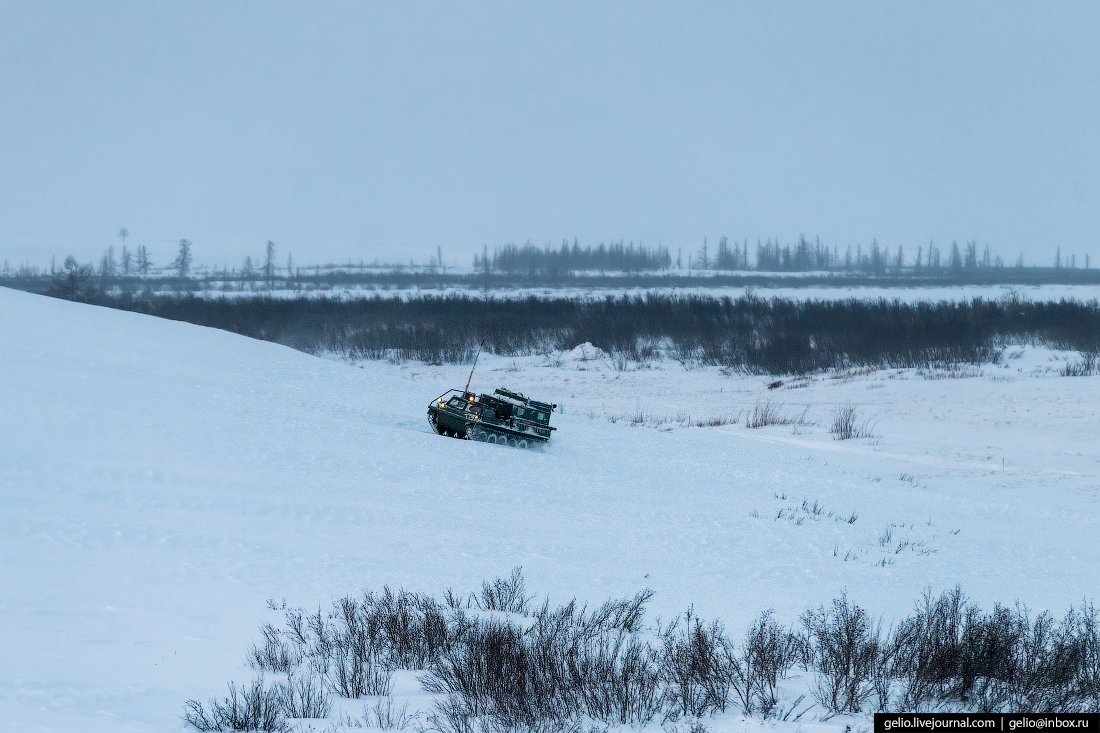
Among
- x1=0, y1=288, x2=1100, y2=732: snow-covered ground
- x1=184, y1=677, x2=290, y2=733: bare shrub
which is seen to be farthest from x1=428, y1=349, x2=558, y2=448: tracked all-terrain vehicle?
x1=184, y1=677, x2=290, y2=733: bare shrub

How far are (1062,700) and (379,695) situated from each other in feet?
13.2

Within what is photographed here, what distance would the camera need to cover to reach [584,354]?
119 ft

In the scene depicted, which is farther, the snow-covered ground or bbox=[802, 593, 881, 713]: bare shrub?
the snow-covered ground

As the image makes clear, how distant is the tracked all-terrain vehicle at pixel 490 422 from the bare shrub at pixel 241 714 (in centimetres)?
1061

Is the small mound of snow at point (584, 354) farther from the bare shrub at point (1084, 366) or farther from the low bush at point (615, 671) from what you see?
the low bush at point (615, 671)

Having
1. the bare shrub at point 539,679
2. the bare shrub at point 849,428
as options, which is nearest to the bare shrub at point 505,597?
the bare shrub at point 539,679

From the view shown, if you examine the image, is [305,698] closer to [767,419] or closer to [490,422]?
[490,422]

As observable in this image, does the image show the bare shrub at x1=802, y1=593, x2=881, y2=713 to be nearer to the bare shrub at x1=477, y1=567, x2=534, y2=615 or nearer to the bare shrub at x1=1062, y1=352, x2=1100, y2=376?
the bare shrub at x1=477, y1=567, x2=534, y2=615

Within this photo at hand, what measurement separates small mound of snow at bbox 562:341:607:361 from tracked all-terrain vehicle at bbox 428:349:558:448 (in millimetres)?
20199

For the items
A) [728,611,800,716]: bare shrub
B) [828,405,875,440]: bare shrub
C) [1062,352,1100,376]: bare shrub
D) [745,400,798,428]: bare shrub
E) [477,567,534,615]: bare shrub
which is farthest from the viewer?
Answer: [1062,352,1100,376]: bare shrub

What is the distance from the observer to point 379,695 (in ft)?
16.8

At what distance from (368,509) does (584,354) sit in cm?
2598

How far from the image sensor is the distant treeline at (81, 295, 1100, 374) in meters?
34.7

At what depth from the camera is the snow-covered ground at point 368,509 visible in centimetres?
640
